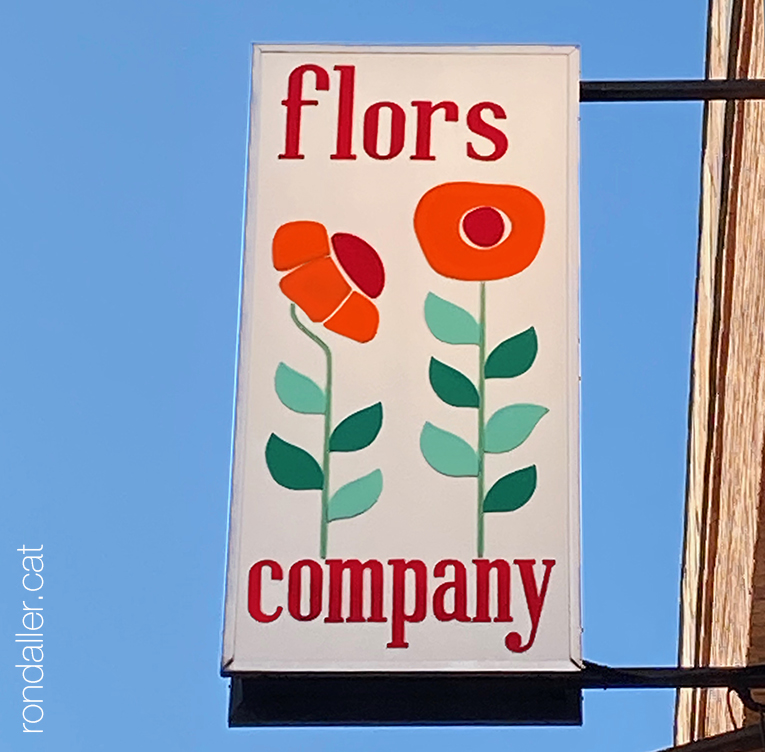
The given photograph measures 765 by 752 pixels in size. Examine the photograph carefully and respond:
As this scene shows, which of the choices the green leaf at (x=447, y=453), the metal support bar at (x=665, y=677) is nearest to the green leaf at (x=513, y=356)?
the green leaf at (x=447, y=453)

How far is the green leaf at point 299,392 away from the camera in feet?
13.3

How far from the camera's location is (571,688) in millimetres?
3818

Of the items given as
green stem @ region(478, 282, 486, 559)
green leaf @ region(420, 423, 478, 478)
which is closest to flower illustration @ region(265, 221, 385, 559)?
green leaf @ region(420, 423, 478, 478)

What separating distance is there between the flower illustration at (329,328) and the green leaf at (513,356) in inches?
11.6

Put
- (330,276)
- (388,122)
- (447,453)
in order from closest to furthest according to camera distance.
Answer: (447,453) → (330,276) → (388,122)

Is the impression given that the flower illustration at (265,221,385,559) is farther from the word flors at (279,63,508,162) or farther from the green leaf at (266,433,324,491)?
the word flors at (279,63,508,162)

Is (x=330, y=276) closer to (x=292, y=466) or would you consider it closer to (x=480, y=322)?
(x=480, y=322)

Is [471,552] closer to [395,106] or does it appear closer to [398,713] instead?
[398,713]

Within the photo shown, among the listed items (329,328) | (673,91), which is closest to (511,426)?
(329,328)

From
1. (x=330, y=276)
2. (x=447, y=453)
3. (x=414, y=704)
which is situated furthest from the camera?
(x=330, y=276)

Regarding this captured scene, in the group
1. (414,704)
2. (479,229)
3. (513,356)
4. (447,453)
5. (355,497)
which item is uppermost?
(479,229)

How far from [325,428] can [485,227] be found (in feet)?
2.25

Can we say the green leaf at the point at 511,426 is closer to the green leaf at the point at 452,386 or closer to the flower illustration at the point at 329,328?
the green leaf at the point at 452,386

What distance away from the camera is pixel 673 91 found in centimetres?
451
